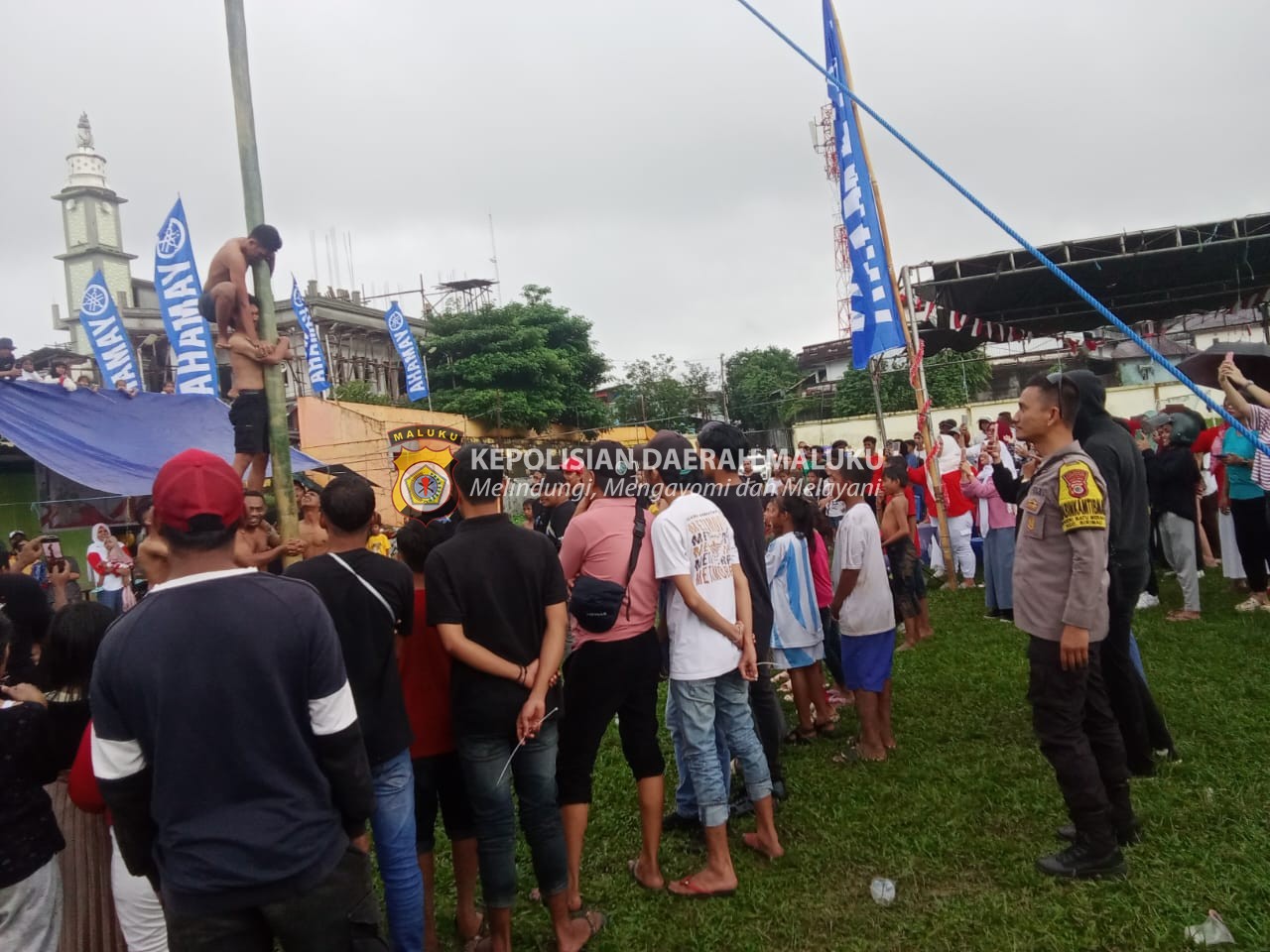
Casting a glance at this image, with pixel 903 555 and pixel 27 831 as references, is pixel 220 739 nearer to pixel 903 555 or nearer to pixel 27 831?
pixel 27 831

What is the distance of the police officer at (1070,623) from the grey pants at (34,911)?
3441mm

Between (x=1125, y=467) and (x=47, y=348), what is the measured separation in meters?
28.6

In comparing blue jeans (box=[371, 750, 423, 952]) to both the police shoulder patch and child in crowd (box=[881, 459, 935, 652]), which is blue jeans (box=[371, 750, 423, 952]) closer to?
the police shoulder patch

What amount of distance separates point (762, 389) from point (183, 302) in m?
26.1

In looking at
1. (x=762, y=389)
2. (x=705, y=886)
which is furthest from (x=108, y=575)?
(x=762, y=389)

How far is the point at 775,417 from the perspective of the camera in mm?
33344

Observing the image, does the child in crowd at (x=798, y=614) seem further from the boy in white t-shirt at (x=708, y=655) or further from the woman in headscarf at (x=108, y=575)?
the woman in headscarf at (x=108, y=575)

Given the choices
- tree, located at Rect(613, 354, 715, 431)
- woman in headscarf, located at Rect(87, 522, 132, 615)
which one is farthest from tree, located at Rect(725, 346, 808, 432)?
woman in headscarf, located at Rect(87, 522, 132, 615)

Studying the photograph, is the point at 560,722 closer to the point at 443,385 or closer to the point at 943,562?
the point at 943,562

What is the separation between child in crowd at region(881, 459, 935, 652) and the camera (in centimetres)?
616

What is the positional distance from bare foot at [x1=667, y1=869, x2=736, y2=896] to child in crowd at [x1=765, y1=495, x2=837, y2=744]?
172 centimetres

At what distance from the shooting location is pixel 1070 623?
10.4ft

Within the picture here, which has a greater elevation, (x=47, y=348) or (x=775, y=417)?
(x=47, y=348)

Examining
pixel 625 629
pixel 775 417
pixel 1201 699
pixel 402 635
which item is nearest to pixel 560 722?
pixel 625 629
